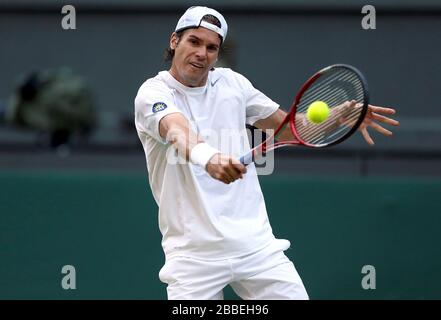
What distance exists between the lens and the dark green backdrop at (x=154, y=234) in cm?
719

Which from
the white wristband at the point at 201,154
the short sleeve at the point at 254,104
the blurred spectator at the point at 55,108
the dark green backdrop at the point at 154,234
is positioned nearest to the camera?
the white wristband at the point at 201,154

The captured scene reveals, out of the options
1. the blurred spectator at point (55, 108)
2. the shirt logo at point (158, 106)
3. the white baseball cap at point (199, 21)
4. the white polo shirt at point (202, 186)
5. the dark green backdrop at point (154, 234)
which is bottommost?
the dark green backdrop at point (154, 234)

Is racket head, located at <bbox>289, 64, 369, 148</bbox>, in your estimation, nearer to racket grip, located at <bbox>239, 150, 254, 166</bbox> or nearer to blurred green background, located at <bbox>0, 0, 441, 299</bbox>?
racket grip, located at <bbox>239, 150, 254, 166</bbox>

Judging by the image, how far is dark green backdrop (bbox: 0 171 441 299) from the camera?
7188 millimetres

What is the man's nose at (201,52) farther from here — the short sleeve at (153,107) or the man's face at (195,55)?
the short sleeve at (153,107)

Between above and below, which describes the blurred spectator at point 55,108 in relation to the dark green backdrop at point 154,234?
above

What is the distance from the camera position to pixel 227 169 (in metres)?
3.95

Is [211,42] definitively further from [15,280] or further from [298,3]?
[298,3]

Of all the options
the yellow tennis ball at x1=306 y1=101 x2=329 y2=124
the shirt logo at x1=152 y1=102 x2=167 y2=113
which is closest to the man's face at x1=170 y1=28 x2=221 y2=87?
the shirt logo at x1=152 y1=102 x2=167 y2=113

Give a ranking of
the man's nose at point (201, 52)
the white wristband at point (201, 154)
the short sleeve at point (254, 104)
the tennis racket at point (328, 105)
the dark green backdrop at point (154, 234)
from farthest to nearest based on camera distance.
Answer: the dark green backdrop at point (154, 234) < the short sleeve at point (254, 104) < the man's nose at point (201, 52) < the tennis racket at point (328, 105) < the white wristband at point (201, 154)

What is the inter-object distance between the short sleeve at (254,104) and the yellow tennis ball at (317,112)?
0.57 metres

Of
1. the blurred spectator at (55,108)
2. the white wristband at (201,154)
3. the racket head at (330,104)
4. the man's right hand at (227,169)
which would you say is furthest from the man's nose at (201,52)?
the blurred spectator at (55,108)

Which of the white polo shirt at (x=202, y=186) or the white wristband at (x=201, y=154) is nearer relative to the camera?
the white wristband at (x=201, y=154)
